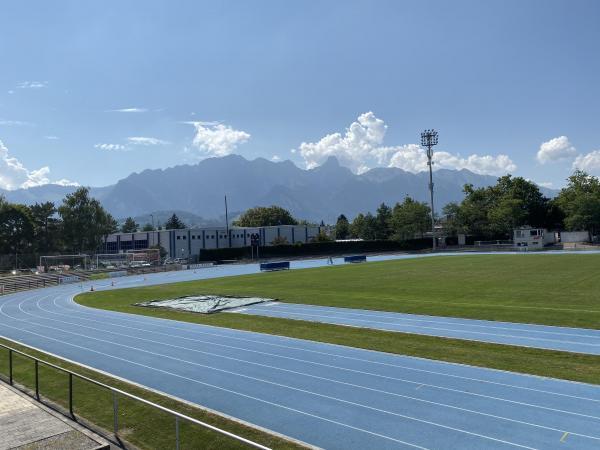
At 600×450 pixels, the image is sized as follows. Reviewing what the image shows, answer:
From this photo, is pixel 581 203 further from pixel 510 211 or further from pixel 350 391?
pixel 350 391

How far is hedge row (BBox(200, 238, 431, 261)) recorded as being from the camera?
8075 cm

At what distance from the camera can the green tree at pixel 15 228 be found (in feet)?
246

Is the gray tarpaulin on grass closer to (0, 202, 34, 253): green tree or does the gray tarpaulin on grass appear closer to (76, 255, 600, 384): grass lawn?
(76, 255, 600, 384): grass lawn

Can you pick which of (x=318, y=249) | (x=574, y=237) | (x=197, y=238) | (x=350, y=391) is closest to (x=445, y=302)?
(x=350, y=391)

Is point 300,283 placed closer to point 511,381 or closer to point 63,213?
point 511,381

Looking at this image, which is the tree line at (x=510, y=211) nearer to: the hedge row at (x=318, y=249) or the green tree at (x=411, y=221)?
the green tree at (x=411, y=221)

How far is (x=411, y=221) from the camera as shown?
9394cm

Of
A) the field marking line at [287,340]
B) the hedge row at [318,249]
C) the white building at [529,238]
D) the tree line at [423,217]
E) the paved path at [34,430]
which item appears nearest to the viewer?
the paved path at [34,430]

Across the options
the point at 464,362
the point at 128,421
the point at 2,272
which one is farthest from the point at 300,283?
the point at 2,272

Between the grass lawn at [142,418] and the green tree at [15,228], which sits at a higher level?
the green tree at [15,228]

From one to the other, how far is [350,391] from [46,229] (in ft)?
282

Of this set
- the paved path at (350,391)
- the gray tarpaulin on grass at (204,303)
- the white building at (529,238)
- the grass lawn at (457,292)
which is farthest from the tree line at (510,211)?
the paved path at (350,391)

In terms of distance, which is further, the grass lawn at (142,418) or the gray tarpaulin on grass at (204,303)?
the gray tarpaulin on grass at (204,303)

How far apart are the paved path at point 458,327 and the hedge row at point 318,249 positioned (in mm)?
56651
